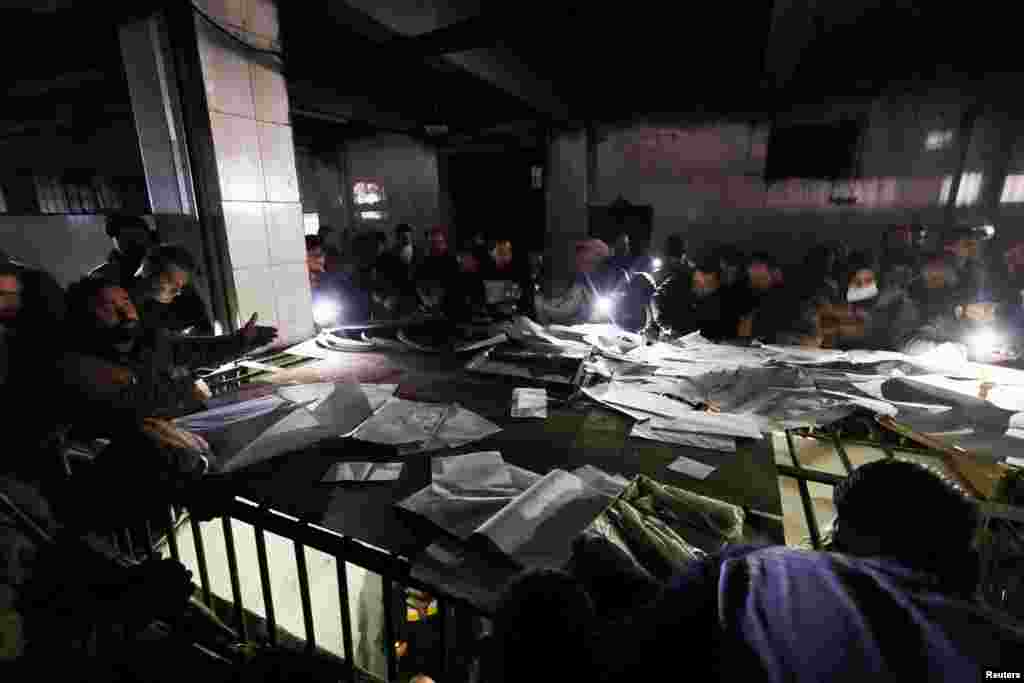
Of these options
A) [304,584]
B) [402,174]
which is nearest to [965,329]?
[304,584]

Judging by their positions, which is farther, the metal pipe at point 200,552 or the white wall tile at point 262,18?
the white wall tile at point 262,18

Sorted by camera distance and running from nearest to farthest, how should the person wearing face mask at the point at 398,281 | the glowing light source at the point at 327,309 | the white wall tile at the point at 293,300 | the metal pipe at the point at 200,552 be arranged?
the metal pipe at the point at 200,552 → the white wall tile at the point at 293,300 → the glowing light source at the point at 327,309 → the person wearing face mask at the point at 398,281

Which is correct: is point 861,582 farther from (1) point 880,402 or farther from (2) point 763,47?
(2) point 763,47

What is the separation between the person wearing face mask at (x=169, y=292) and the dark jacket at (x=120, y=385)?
1.77 feet

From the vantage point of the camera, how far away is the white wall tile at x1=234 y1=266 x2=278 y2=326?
10.8 ft

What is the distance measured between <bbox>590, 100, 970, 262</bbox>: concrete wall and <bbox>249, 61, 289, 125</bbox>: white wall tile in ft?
22.9

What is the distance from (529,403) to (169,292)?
97.5 inches

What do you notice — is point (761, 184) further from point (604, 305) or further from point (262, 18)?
point (262, 18)

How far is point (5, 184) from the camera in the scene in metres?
6.64

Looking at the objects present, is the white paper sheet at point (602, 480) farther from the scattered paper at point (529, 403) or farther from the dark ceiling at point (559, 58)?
the dark ceiling at point (559, 58)

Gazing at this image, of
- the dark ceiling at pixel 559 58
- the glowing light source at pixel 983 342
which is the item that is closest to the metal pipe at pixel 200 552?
the dark ceiling at pixel 559 58

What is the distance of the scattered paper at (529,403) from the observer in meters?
2.01

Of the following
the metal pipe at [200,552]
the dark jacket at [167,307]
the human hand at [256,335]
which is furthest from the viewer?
the dark jacket at [167,307]

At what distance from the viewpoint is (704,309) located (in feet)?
13.8
